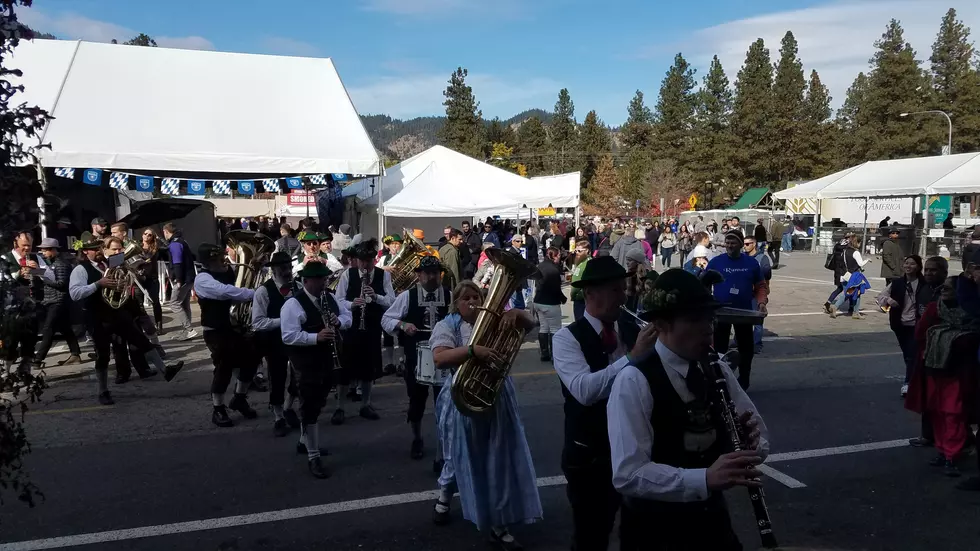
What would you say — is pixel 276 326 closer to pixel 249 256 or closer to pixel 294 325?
pixel 294 325

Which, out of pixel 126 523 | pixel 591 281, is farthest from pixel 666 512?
pixel 126 523

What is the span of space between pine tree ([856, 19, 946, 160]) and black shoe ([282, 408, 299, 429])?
56.9m

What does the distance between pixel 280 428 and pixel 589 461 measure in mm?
4494

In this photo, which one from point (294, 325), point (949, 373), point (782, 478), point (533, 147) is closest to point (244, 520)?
point (294, 325)

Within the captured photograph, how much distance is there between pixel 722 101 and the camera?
231 feet

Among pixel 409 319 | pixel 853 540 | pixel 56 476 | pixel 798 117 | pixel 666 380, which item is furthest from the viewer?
pixel 798 117

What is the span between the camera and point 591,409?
3.50 m

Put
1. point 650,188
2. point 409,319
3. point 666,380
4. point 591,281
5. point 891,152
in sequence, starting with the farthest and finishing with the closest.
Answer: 1. point 650,188
2. point 891,152
3. point 409,319
4. point 591,281
5. point 666,380

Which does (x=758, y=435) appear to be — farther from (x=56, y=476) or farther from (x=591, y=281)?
(x=56, y=476)

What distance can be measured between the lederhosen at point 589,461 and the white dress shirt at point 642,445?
1.03 meters

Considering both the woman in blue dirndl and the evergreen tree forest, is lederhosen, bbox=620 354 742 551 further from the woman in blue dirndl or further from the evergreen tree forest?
the evergreen tree forest

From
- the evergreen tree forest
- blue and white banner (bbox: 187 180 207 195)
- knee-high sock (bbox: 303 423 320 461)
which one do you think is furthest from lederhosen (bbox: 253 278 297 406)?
the evergreen tree forest

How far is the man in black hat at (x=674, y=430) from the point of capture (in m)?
2.38

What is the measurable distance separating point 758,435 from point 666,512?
1.44 ft
